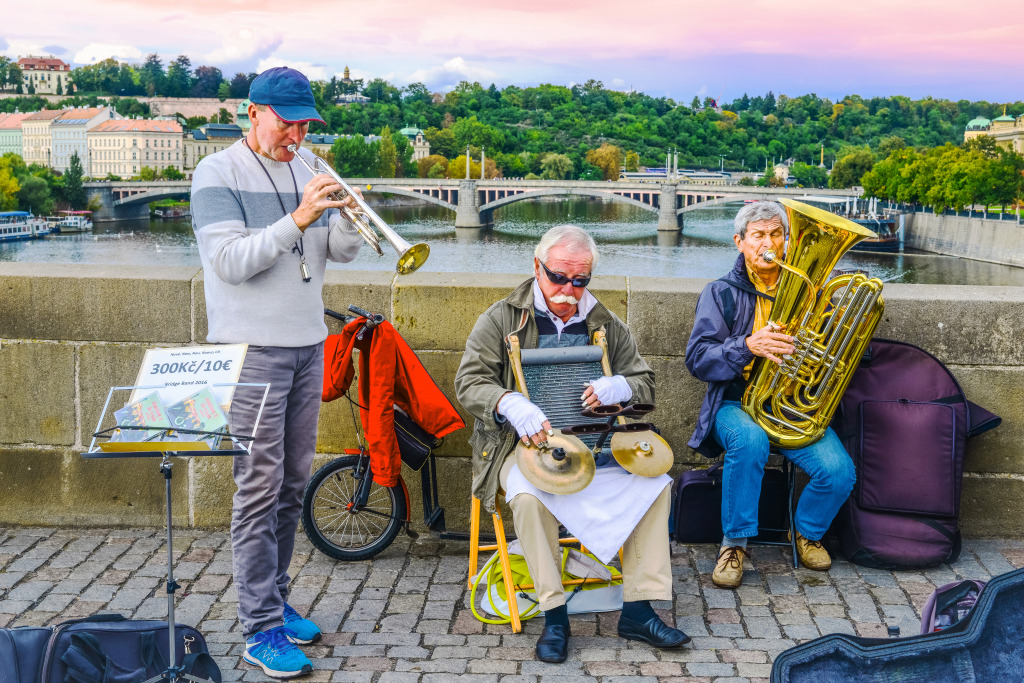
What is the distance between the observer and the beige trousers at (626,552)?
3.20 metres

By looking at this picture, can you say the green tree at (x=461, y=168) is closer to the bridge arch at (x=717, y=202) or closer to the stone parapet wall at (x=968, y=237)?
the bridge arch at (x=717, y=202)

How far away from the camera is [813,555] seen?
12.5 feet

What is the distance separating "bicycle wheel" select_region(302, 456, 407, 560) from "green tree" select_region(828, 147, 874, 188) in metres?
81.6

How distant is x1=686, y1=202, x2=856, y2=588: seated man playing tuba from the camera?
3693mm

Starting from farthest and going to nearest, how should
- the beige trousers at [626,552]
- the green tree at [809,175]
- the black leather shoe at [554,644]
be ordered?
the green tree at [809,175], the beige trousers at [626,552], the black leather shoe at [554,644]

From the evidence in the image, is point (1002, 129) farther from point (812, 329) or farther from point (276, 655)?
point (276, 655)

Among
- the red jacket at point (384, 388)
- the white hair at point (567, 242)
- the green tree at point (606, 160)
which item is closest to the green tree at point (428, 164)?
the green tree at point (606, 160)

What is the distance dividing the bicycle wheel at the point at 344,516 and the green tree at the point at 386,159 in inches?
2723

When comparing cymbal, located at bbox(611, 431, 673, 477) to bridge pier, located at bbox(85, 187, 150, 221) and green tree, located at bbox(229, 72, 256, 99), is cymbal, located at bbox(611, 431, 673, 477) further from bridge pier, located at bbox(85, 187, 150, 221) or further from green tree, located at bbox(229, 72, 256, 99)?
green tree, located at bbox(229, 72, 256, 99)

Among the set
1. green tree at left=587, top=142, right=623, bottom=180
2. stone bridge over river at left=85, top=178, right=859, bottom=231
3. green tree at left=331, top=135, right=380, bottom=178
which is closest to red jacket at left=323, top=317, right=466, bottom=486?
stone bridge over river at left=85, top=178, right=859, bottom=231

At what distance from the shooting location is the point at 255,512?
3.09 m

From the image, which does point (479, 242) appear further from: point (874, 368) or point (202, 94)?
point (202, 94)

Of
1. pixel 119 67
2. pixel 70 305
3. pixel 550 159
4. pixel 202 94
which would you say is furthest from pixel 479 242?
pixel 119 67

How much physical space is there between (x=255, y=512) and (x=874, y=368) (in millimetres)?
2272
